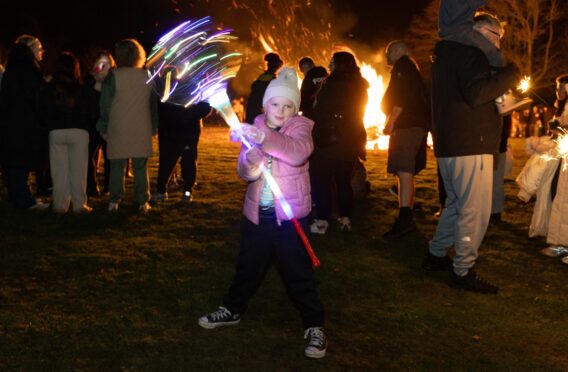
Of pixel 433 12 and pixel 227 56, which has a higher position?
pixel 433 12

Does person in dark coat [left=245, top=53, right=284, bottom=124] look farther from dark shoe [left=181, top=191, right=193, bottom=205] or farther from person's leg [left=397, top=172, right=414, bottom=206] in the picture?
person's leg [left=397, top=172, right=414, bottom=206]

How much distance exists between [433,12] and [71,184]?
38701 millimetres

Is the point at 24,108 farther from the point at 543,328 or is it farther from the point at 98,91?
the point at 543,328

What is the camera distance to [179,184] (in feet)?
39.7

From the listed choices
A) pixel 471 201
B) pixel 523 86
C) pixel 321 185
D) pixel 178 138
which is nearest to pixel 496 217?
pixel 321 185

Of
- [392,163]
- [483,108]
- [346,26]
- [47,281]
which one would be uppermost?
[346,26]

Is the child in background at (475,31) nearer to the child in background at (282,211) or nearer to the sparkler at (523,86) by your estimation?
the sparkler at (523,86)

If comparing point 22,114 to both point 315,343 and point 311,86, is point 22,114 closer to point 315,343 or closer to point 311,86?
point 311,86

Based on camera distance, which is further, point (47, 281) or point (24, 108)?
point (24, 108)

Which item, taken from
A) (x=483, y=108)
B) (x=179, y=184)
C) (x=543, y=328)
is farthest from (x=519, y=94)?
(x=179, y=184)

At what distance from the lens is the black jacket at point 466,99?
5.86 metres

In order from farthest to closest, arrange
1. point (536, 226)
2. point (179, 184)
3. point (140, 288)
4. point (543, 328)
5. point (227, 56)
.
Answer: point (179, 184) → point (536, 226) → point (140, 288) → point (543, 328) → point (227, 56)

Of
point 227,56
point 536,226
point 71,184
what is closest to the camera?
point 227,56

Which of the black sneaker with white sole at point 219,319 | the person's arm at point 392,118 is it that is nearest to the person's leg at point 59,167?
the person's arm at point 392,118
